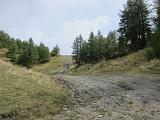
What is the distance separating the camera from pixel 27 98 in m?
20.2

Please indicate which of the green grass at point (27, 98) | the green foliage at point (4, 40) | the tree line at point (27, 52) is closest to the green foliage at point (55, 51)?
the tree line at point (27, 52)

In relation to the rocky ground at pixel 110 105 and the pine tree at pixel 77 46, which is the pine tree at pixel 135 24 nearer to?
the pine tree at pixel 77 46

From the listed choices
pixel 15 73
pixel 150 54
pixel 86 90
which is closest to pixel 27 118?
pixel 86 90

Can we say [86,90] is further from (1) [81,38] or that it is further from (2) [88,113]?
(1) [81,38]

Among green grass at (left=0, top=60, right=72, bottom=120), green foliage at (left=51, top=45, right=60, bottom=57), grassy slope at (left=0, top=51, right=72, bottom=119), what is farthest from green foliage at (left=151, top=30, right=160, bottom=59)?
green foliage at (left=51, top=45, right=60, bottom=57)

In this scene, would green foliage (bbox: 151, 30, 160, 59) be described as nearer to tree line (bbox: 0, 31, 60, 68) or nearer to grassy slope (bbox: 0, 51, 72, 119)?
grassy slope (bbox: 0, 51, 72, 119)

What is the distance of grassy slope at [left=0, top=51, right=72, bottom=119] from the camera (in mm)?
17688

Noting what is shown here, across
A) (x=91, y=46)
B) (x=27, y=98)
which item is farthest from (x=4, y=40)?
(x=27, y=98)

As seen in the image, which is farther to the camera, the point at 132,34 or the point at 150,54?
the point at 132,34

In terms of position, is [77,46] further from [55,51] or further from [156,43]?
[156,43]

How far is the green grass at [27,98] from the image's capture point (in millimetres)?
17641

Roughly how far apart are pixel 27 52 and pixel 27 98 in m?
101

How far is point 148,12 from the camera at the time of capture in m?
74.1

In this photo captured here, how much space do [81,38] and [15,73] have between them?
299 ft
